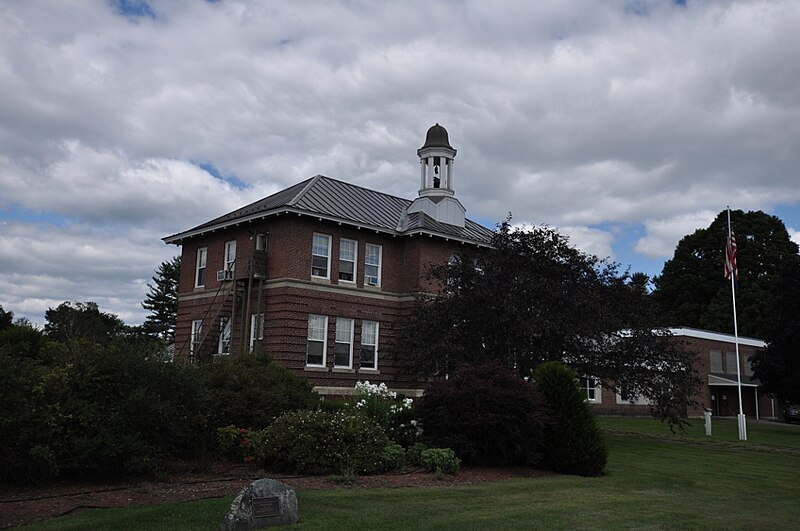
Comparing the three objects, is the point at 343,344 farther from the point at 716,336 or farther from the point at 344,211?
the point at 716,336

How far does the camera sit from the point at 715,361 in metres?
56.1

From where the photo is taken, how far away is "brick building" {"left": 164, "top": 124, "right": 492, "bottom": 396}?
99.5 ft

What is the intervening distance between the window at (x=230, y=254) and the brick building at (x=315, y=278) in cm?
6

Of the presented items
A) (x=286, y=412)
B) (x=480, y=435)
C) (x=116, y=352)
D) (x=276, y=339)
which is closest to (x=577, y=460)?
(x=480, y=435)

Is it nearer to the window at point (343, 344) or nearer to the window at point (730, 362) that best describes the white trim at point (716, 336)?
the window at point (730, 362)

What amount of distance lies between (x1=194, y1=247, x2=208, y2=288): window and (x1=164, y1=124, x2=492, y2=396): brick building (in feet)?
0.19

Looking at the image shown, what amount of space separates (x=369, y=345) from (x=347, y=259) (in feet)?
12.8

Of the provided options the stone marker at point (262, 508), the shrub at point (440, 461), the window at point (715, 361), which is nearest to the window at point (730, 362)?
the window at point (715, 361)

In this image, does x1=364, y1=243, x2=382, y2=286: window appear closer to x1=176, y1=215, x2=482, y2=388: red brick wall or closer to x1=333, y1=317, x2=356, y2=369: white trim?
x1=176, y1=215, x2=482, y2=388: red brick wall

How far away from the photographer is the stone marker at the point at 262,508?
891cm

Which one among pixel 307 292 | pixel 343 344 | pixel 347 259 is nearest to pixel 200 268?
pixel 307 292

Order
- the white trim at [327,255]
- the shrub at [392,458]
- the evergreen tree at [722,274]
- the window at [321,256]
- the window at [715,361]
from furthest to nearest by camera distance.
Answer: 1. the evergreen tree at [722,274]
2. the window at [715,361]
3. the window at [321,256]
4. the white trim at [327,255]
5. the shrub at [392,458]

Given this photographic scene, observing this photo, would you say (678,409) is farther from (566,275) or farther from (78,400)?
(78,400)

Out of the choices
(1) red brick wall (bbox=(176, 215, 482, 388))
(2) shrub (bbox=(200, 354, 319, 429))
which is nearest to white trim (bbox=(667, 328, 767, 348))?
(1) red brick wall (bbox=(176, 215, 482, 388))
